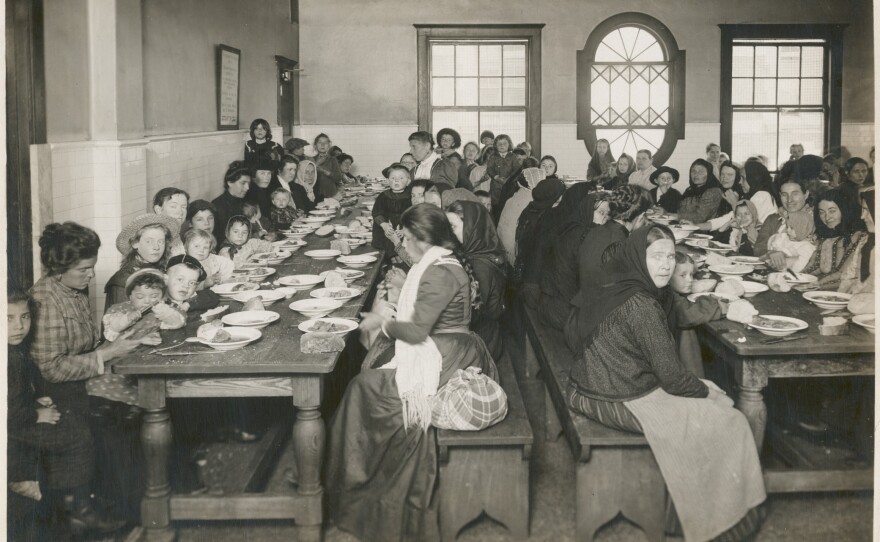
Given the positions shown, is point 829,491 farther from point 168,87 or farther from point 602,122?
point 602,122

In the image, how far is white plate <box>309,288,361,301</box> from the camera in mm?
4082

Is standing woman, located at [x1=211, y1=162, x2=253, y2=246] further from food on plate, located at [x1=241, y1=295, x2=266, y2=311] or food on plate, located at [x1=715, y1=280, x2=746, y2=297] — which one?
food on plate, located at [x1=715, y1=280, x2=746, y2=297]

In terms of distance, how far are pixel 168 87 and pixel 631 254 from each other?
4553 mm

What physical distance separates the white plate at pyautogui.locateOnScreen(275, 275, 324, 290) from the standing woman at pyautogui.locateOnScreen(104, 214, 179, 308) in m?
0.64

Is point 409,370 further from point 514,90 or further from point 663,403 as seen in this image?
point 514,90

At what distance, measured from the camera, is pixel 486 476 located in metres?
3.19

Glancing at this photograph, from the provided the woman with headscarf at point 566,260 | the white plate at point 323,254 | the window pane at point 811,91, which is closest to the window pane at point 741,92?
the window pane at point 811,91

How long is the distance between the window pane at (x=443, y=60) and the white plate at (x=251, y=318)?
363 inches

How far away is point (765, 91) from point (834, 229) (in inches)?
332

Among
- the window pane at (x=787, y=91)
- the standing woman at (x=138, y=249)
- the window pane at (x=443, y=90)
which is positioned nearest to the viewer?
the standing woman at (x=138, y=249)

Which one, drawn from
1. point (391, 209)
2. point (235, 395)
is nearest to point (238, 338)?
point (235, 395)

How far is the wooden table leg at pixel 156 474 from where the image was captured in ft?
10.3

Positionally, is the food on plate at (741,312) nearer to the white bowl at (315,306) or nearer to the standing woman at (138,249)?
the white bowl at (315,306)

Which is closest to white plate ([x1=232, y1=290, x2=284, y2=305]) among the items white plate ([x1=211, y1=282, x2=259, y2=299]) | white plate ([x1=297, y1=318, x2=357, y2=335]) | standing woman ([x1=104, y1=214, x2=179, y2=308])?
white plate ([x1=211, y1=282, x2=259, y2=299])
